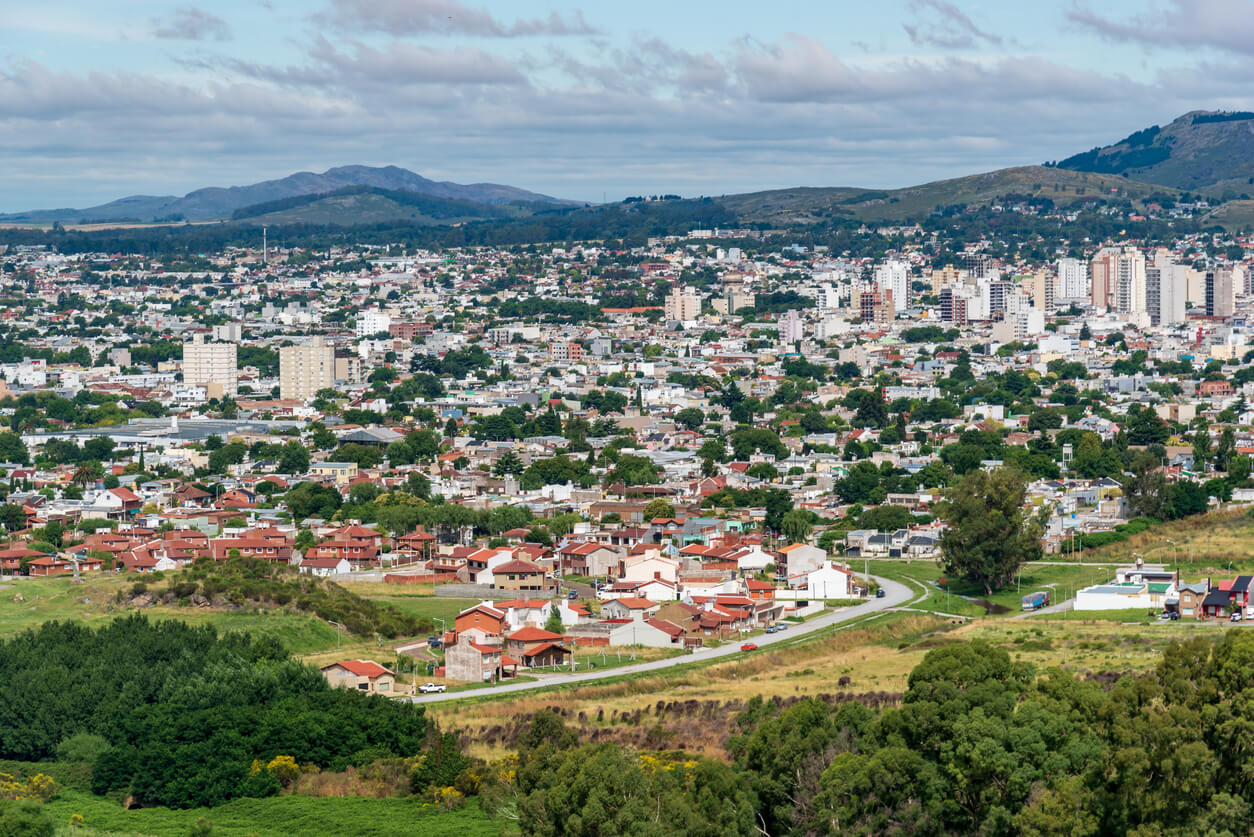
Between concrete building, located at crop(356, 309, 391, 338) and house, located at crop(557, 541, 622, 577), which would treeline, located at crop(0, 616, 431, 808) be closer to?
house, located at crop(557, 541, 622, 577)

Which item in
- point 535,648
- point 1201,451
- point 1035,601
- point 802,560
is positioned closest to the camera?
point 535,648

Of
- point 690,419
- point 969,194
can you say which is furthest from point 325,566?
point 969,194

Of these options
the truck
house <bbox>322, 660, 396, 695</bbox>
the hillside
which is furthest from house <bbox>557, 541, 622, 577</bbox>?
the hillside

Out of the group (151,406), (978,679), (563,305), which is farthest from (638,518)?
(563,305)

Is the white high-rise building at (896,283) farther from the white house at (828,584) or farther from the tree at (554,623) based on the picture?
the tree at (554,623)

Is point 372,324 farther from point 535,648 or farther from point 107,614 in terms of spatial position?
point 535,648
